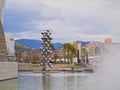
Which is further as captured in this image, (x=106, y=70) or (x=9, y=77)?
(x=9, y=77)

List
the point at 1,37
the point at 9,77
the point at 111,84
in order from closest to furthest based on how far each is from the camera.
Answer: 1. the point at 111,84
2. the point at 9,77
3. the point at 1,37

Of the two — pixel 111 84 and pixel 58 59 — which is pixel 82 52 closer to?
pixel 58 59

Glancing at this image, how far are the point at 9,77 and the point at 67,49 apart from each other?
8817 centimetres

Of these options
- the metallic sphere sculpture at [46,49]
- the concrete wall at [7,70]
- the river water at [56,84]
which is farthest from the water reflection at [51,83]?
the metallic sphere sculpture at [46,49]

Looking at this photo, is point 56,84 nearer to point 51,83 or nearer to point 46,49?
point 51,83

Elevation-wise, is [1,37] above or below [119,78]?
above

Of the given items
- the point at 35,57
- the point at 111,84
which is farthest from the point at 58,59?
the point at 111,84

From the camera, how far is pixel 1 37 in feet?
217

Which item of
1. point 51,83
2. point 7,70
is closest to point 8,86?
point 51,83

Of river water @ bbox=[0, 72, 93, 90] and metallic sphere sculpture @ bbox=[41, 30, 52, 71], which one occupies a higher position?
metallic sphere sculpture @ bbox=[41, 30, 52, 71]

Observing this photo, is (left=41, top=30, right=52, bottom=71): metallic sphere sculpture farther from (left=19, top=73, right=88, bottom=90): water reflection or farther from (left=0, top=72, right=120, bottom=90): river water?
(left=0, top=72, right=120, bottom=90): river water

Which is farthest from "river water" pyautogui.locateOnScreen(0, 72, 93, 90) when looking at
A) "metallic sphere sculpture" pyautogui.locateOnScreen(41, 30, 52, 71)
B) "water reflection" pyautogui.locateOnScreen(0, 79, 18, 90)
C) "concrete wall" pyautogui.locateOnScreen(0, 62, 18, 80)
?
"metallic sphere sculpture" pyautogui.locateOnScreen(41, 30, 52, 71)

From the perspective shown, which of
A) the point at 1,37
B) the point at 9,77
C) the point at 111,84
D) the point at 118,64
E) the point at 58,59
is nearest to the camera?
the point at 118,64

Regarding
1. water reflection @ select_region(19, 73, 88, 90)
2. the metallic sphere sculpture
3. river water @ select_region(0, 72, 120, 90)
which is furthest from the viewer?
the metallic sphere sculpture
